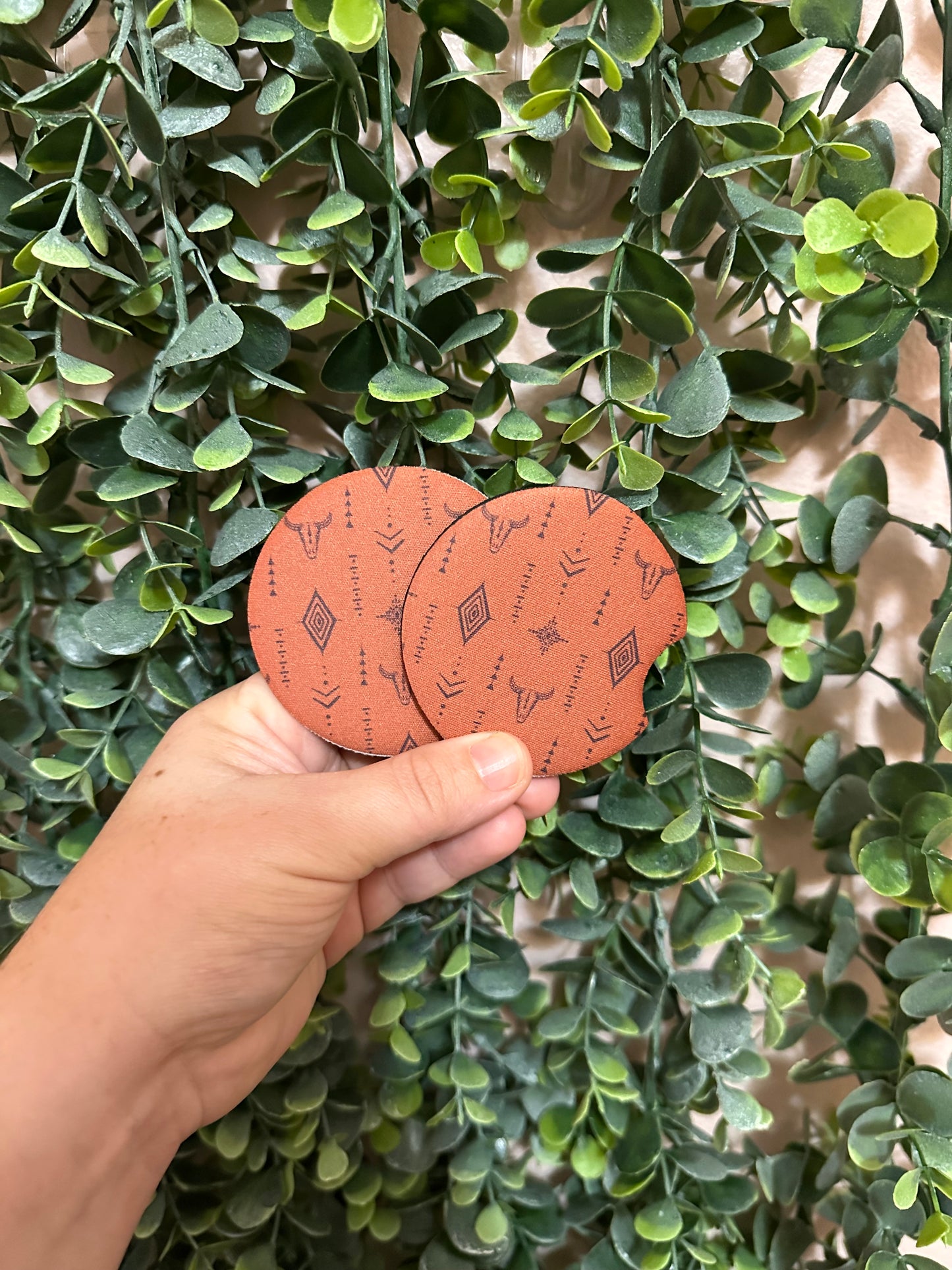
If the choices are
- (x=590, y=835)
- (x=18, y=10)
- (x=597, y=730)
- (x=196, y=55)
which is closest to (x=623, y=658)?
(x=597, y=730)

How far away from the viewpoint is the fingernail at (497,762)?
1.79ft

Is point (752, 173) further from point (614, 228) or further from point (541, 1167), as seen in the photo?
point (541, 1167)

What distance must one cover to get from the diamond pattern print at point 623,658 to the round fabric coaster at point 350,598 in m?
0.15

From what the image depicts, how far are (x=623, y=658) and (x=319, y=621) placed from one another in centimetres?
24

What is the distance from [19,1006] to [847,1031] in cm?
66

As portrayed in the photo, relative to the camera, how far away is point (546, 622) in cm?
58

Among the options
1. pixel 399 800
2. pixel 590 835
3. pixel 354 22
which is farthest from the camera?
pixel 590 835

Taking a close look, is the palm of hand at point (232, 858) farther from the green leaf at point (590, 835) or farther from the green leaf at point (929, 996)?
the green leaf at point (929, 996)

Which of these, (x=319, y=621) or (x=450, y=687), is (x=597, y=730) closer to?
(x=450, y=687)

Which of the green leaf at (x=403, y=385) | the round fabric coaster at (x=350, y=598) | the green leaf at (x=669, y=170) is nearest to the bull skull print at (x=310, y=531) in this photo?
the round fabric coaster at (x=350, y=598)

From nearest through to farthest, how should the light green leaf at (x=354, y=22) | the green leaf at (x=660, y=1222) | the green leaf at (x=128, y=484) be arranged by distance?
the light green leaf at (x=354, y=22) → the green leaf at (x=128, y=484) → the green leaf at (x=660, y=1222)

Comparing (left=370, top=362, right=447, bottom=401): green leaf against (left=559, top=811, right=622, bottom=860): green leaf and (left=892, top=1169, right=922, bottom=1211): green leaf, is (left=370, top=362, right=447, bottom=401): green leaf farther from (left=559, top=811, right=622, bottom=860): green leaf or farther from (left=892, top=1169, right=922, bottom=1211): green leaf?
(left=892, top=1169, right=922, bottom=1211): green leaf

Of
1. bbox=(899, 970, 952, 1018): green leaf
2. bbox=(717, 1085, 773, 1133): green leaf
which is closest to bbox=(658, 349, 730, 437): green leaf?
bbox=(899, 970, 952, 1018): green leaf

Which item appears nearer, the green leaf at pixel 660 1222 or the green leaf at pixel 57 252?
the green leaf at pixel 57 252
